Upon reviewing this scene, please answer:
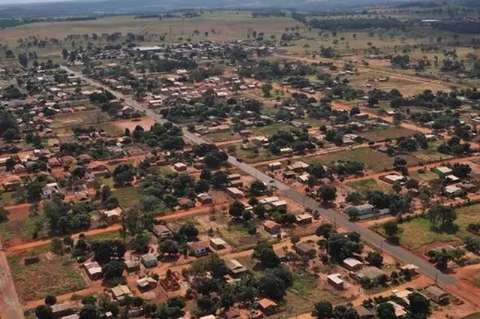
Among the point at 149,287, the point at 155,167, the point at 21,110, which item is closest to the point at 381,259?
the point at 149,287

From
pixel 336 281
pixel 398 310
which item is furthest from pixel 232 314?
pixel 398 310

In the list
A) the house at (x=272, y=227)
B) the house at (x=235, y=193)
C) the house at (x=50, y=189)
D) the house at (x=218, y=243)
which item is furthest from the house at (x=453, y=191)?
the house at (x=50, y=189)

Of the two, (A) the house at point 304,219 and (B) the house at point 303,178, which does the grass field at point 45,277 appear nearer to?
(A) the house at point 304,219

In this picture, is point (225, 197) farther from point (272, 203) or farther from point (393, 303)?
point (393, 303)

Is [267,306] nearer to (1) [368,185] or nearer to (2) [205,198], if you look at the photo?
(2) [205,198]

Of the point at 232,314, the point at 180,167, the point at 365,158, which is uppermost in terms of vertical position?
the point at 180,167

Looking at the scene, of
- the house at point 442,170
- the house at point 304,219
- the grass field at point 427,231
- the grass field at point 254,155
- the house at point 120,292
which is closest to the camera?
the house at point 120,292

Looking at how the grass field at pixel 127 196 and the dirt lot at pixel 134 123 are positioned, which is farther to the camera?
the dirt lot at pixel 134 123

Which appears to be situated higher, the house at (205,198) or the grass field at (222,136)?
the grass field at (222,136)
